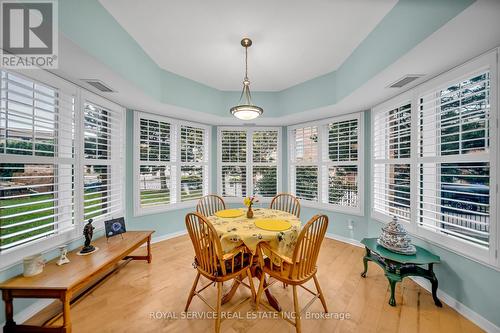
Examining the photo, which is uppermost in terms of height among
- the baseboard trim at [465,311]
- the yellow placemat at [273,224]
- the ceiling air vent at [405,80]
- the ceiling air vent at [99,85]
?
the ceiling air vent at [99,85]

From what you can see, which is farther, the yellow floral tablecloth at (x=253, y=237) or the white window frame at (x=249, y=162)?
the white window frame at (x=249, y=162)

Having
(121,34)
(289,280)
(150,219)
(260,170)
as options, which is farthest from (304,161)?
(121,34)

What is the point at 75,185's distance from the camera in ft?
7.28

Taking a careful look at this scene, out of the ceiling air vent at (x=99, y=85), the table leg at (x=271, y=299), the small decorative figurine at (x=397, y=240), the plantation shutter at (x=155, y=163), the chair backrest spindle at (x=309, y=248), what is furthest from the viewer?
the plantation shutter at (x=155, y=163)

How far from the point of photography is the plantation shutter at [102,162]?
2410mm

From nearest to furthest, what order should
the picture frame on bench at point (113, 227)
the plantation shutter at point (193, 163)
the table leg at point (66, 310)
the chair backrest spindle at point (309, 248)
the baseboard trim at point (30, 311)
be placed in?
the table leg at point (66, 310) → the chair backrest spindle at point (309, 248) → the baseboard trim at point (30, 311) → the picture frame on bench at point (113, 227) → the plantation shutter at point (193, 163)

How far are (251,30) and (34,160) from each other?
Answer: 8.54 feet

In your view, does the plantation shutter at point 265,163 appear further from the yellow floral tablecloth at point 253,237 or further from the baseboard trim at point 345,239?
the yellow floral tablecloth at point 253,237

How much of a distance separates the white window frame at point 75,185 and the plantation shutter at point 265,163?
277 cm

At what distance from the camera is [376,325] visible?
159cm

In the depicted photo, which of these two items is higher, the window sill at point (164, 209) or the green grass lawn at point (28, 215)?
the green grass lawn at point (28, 215)

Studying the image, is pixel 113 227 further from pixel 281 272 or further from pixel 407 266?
pixel 407 266

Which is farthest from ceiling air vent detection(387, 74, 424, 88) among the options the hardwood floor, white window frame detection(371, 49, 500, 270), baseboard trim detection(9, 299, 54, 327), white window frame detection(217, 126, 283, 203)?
baseboard trim detection(9, 299, 54, 327)

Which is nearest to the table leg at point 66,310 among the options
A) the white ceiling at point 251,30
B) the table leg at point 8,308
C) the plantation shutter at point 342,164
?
the table leg at point 8,308
